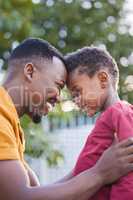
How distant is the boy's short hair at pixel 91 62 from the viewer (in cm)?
205

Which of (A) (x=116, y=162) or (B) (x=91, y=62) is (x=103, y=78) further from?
(A) (x=116, y=162)

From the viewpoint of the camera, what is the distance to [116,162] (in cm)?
171

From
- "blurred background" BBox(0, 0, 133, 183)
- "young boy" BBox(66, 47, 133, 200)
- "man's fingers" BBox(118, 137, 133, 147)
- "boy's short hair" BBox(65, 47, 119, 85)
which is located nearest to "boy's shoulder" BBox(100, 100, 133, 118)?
"young boy" BBox(66, 47, 133, 200)

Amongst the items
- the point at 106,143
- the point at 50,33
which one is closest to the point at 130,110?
the point at 106,143

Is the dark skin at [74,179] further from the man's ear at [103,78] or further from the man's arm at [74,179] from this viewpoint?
the man's ear at [103,78]

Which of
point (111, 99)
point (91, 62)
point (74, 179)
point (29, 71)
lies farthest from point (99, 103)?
point (74, 179)

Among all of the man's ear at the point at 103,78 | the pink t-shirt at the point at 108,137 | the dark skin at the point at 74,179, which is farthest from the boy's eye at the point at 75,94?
the dark skin at the point at 74,179

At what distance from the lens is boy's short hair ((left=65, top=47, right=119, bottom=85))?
2055 mm

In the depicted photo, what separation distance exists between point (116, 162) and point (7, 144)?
349 mm

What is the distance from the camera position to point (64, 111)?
4551 millimetres

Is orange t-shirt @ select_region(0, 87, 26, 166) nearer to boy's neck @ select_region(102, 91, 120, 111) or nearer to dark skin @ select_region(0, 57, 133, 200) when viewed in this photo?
dark skin @ select_region(0, 57, 133, 200)

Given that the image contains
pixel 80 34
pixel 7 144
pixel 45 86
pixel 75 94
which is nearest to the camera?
pixel 7 144

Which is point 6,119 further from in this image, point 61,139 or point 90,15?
point 90,15

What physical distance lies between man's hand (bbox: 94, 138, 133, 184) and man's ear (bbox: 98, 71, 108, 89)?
0.36 metres
